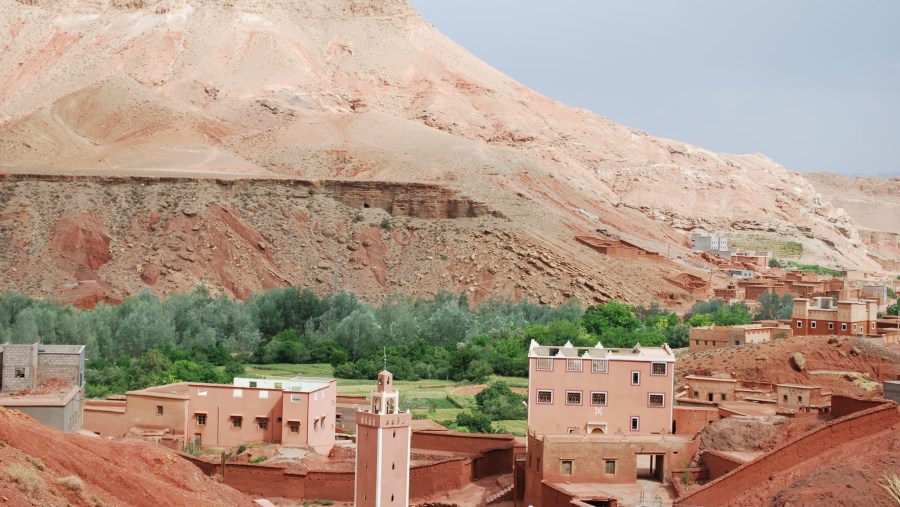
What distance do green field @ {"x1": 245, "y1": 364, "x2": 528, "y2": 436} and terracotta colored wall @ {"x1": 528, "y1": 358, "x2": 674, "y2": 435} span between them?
650 cm

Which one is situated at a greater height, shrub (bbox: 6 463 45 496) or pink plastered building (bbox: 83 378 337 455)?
shrub (bbox: 6 463 45 496)

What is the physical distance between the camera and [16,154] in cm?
9244

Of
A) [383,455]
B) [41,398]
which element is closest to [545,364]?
[383,455]

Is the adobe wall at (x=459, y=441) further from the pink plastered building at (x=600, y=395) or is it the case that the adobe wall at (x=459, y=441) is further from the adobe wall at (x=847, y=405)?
the adobe wall at (x=847, y=405)

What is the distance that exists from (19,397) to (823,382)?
68.3 ft

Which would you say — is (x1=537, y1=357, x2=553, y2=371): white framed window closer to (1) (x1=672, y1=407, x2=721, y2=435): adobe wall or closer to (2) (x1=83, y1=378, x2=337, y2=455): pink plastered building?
(1) (x1=672, y1=407, x2=721, y2=435): adobe wall

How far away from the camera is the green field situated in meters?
45.0

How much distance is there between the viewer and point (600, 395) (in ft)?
114

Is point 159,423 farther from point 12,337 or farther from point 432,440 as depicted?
point 12,337

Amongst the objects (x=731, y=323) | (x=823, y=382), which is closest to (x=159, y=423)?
(x=823, y=382)

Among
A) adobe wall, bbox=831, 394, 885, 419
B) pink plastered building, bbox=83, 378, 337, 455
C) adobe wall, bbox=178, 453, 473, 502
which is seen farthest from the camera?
pink plastered building, bbox=83, 378, 337, 455

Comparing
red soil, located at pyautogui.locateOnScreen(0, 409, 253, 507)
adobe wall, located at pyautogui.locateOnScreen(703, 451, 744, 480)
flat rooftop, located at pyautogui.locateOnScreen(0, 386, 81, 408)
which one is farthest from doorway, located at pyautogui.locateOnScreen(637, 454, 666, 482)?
flat rooftop, located at pyautogui.locateOnScreen(0, 386, 81, 408)

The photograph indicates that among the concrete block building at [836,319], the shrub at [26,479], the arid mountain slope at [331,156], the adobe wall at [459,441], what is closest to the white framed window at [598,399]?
the adobe wall at [459,441]

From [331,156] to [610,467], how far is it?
211 feet
